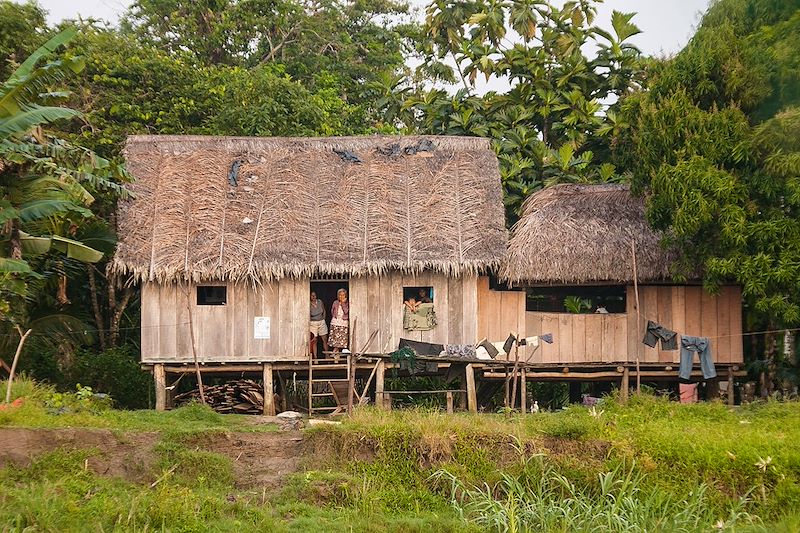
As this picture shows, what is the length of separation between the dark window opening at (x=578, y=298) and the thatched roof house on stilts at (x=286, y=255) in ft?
6.66

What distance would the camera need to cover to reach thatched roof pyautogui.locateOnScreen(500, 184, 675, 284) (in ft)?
52.4

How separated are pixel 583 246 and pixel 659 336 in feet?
A: 6.51

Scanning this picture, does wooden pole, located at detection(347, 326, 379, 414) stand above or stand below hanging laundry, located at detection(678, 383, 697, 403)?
above

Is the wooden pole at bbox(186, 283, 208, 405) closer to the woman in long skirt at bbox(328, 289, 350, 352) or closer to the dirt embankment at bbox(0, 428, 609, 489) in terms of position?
the woman in long skirt at bbox(328, 289, 350, 352)

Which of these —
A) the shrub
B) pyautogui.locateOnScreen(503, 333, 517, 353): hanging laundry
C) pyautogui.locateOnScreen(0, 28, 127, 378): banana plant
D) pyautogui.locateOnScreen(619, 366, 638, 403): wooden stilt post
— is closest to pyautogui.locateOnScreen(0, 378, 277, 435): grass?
pyautogui.locateOnScreen(0, 28, 127, 378): banana plant

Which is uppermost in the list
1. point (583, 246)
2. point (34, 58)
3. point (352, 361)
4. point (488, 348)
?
point (34, 58)

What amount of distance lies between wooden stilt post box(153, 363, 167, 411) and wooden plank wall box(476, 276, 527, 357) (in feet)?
16.8

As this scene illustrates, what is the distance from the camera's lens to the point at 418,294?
54.6 feet

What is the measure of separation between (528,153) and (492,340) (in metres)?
5.20

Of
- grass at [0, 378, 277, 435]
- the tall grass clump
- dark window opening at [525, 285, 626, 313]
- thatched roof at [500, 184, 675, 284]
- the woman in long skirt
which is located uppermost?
thatched roof at [500, 184, 675, 284]

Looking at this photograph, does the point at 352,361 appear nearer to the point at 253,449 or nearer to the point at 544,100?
the point at 253,449

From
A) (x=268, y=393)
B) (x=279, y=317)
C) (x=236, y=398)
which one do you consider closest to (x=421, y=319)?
Result: (x=279, y=317)

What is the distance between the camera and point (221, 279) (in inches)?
621

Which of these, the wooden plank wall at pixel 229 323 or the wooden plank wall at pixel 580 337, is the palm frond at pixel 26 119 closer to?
the wooden plank wall at pixel 229 323
